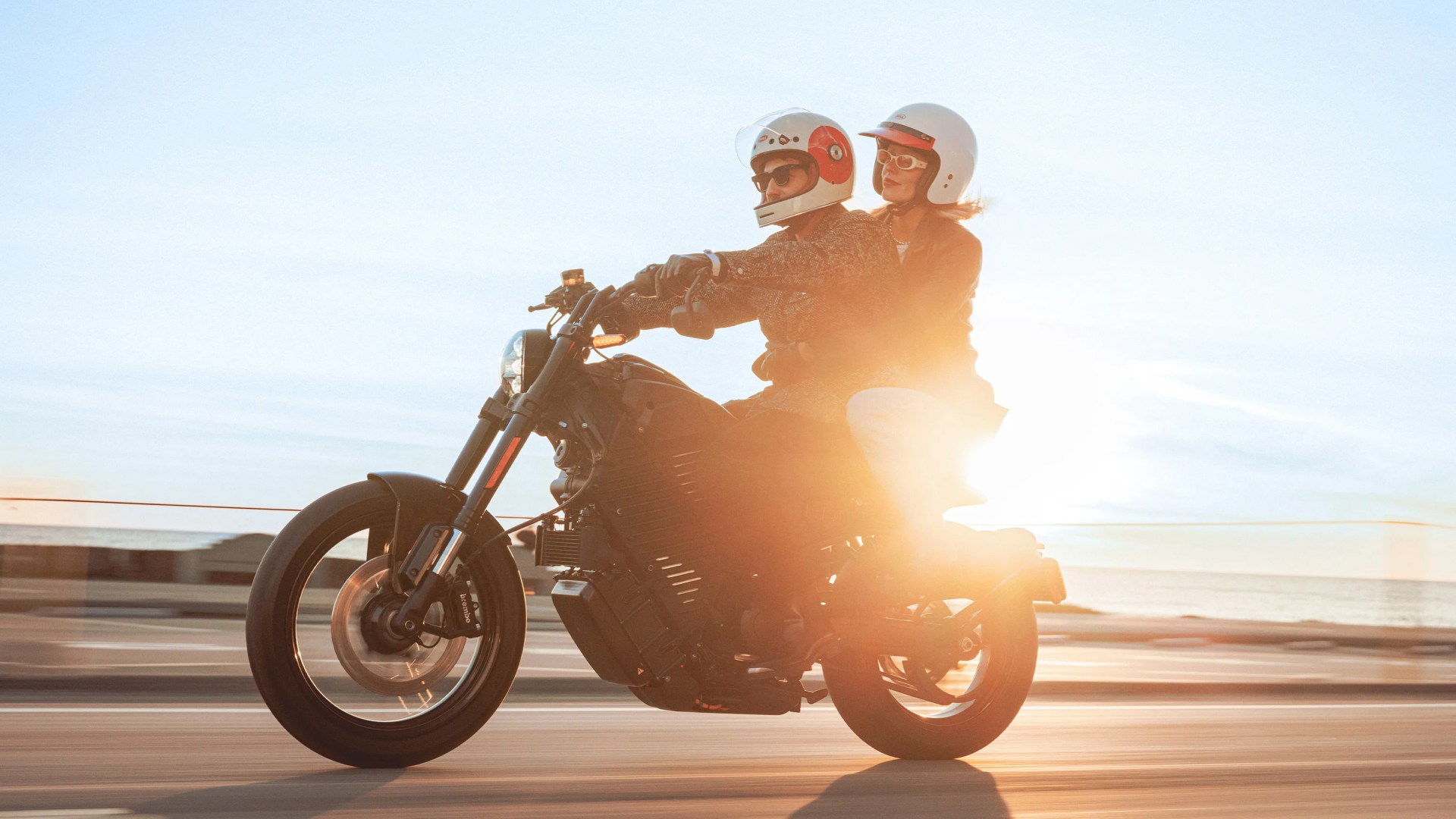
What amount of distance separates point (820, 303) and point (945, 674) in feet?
3.91

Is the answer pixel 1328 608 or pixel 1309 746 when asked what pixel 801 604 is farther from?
pixel 1328 608

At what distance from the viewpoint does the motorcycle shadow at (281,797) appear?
10.7ft

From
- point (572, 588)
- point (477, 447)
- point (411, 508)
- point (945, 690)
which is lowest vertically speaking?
point (945, 690)

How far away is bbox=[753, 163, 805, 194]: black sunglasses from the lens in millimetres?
4523

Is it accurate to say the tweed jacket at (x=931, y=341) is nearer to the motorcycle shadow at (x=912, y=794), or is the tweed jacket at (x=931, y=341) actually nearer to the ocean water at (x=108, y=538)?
the motorcycle shadow at (x=912, y=794)

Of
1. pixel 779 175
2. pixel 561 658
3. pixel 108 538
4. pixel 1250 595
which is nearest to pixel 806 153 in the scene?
pixel 779 175

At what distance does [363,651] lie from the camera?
384 centimetres

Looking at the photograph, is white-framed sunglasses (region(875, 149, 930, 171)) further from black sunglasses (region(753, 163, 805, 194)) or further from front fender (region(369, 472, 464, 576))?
front fender (region(369, 472, 464, 576))

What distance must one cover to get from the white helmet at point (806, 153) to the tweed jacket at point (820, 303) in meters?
0.10

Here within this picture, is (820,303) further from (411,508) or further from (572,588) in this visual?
(411,508)

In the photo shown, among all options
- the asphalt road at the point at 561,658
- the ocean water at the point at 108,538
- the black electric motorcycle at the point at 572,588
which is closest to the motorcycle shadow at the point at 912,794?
the black electric motorcycle at the point at 572,588

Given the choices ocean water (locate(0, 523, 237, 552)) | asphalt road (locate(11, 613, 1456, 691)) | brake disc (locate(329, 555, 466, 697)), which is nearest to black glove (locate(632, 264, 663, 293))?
brake disc (locate(329, 555, 466, 697))

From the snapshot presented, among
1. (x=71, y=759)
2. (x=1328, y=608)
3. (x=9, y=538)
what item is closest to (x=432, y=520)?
(x=71, y=759)

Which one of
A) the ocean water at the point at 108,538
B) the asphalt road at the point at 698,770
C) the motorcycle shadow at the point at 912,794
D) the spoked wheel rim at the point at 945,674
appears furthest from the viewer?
the ocean water at the point at 108,538
